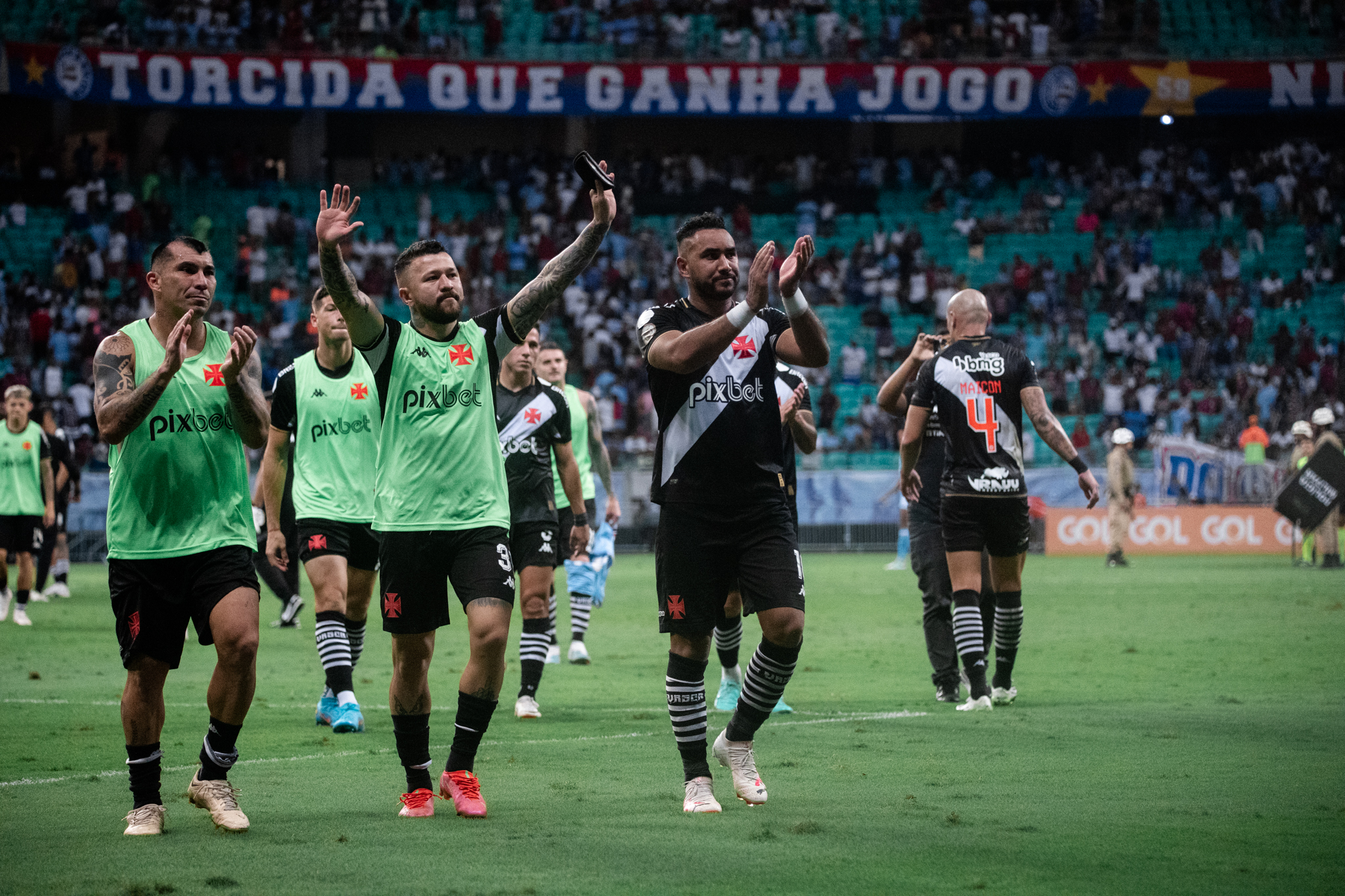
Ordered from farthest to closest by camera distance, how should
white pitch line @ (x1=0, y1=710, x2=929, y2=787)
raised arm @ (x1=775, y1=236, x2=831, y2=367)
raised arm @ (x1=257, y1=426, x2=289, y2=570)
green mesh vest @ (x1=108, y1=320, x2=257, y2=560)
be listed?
raised arm @ (x1=257, y1=426, x2=289, y2=570), white pitch line @ (x1=0, y1=710, x2=929, y2=787), green mesh vest @ (x1=108, y1=320, x2=257, y2=560), raised arm @ (x1=775, y1=236, x2=831, y2=367)

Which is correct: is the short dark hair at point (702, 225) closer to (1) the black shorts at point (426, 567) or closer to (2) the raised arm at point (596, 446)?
(1) the black shorts at point (426, 567)

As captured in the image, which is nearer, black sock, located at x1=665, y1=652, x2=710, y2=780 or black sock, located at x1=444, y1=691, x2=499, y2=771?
black sock, located at x1=444, y1=691, x2=499, y2=771

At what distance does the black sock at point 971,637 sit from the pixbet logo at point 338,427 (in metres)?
3.91

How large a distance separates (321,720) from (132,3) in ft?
110

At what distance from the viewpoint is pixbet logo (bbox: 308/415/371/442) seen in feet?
32.4

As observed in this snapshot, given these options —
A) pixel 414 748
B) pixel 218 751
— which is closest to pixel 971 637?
pixel 414 748

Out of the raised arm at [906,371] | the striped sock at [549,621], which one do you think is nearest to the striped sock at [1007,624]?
the raised arm at [906,371]

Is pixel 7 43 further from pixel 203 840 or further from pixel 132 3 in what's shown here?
pixel 203 840

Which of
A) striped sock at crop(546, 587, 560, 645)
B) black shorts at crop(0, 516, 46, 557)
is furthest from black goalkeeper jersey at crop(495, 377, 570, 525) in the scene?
black shorts at crop(0, 516, 46, 557)

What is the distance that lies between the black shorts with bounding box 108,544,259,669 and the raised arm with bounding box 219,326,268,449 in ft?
1.63

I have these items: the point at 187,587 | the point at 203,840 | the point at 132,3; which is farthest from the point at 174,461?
the point at 132,3

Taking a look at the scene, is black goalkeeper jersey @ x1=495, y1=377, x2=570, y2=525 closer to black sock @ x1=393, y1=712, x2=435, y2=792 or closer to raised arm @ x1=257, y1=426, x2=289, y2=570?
raised arm @ x1=257, y1=426, x2=289, y2=570

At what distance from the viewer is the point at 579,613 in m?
14.1

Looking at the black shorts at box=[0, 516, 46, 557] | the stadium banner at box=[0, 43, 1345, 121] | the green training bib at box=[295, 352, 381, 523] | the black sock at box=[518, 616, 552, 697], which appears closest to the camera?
the green training bib at box=[295, 352, 381, 523]
